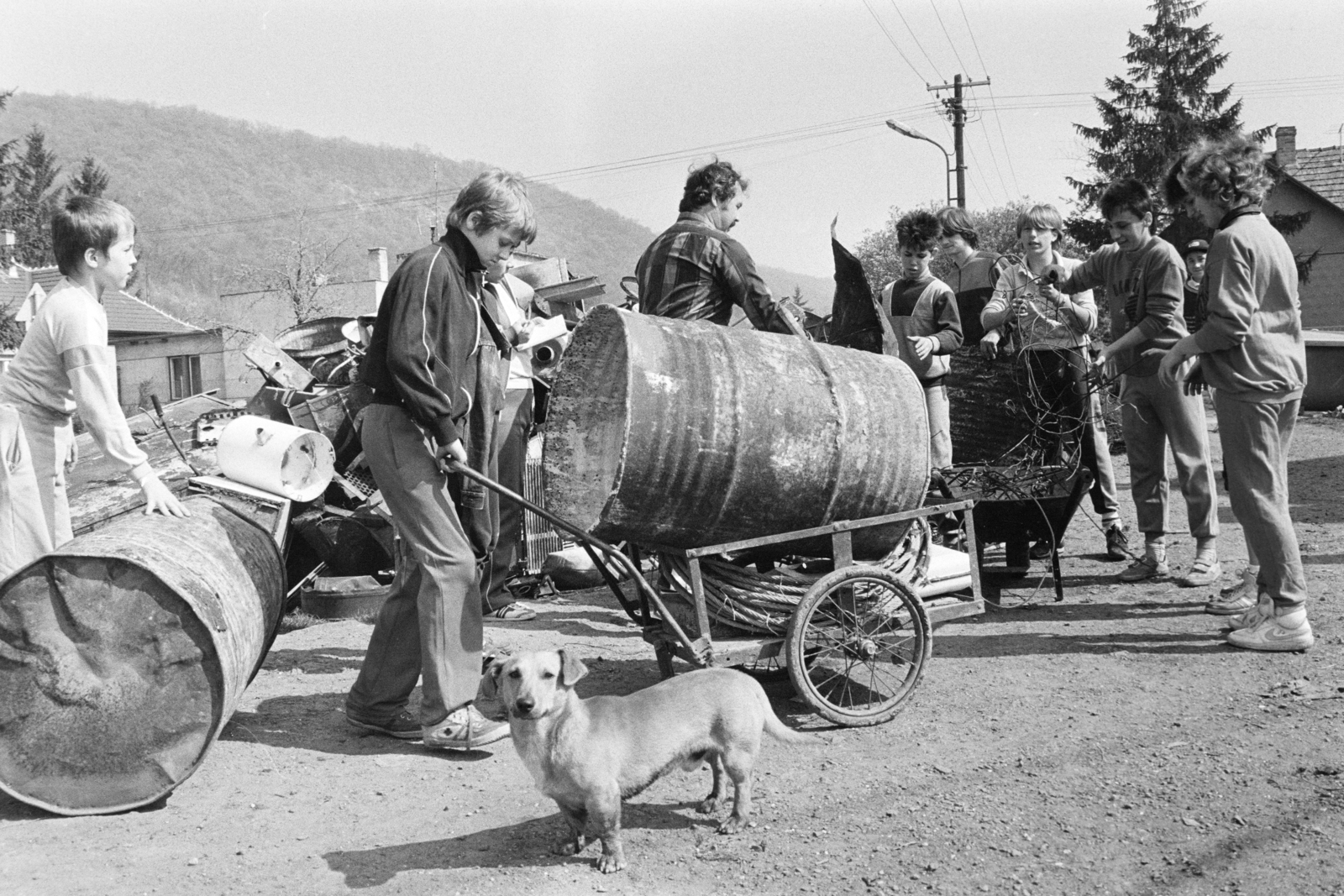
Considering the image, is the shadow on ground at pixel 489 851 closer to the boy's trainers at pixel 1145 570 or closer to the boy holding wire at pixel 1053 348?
the boy holding wire at pixel 1053 348

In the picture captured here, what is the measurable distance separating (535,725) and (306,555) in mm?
4284

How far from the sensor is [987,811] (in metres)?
3.80

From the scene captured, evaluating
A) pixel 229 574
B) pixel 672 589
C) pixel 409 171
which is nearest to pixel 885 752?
pixel 672 589

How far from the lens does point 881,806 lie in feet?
12.7

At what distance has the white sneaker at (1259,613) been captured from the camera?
5.40 metres

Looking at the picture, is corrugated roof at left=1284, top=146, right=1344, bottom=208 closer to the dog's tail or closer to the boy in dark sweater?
the boy in dark sweater

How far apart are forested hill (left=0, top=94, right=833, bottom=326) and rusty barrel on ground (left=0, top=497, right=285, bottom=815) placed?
2668 inches

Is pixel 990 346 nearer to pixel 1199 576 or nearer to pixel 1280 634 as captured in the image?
pixel 1199 576

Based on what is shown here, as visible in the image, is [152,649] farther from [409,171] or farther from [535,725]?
[409,171]

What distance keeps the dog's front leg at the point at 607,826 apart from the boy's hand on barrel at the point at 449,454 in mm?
1417

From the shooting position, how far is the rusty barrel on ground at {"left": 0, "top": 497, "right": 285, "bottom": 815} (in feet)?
12.5

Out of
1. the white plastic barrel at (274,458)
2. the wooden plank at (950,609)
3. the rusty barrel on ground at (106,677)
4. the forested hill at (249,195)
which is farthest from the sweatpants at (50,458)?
the forested hill at (249,195)

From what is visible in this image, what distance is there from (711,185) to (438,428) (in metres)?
1.83

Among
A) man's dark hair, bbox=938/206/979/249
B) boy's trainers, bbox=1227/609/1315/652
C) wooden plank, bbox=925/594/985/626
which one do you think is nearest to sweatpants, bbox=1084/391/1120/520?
man's dark hair, bbox=938/206/979/249
